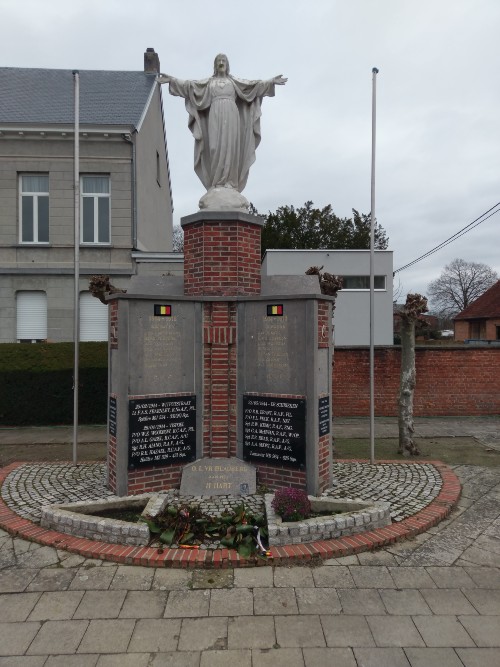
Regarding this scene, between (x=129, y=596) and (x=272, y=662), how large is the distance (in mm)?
1412

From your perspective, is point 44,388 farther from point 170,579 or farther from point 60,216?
point 170,579

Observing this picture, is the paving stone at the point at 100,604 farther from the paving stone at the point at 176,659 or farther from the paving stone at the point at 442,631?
the paving stone at the point at 442,631

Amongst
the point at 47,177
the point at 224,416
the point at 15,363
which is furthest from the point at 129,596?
the point at 47,177

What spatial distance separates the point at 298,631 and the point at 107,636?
144 centimetres

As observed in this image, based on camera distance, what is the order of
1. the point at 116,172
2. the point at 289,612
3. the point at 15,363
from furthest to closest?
the point at 116,172
the point at 15,363
the point at 289,612

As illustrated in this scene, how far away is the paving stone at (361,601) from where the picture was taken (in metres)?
3.79

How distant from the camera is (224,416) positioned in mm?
6234

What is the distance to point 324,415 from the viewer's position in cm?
607

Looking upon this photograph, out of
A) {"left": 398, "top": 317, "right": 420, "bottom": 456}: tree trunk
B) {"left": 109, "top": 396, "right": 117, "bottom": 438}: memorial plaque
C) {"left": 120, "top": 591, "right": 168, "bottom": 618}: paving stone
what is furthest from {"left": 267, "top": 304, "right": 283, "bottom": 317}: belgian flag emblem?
{"left": 398, "top": 317, "right": 420, "bottom": 456}: tree trunk

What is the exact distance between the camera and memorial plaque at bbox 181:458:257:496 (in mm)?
5973

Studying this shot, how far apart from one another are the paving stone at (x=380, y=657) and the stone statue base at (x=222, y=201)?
5.16 meters

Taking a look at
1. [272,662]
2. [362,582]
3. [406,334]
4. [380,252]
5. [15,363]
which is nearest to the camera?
[272,662]

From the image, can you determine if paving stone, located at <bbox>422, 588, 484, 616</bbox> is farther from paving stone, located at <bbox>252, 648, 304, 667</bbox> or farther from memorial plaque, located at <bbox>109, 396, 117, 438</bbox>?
memorial plaque, located at <bbox>109, 396, 117, 438</bbox>

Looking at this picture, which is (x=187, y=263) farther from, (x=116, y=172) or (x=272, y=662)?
(x=116, y=172)
